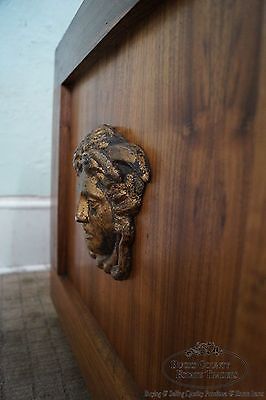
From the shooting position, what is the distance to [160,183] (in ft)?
1.14

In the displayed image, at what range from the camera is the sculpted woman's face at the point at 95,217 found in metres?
0.43

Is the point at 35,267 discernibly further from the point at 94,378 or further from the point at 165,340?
the point at 165,340

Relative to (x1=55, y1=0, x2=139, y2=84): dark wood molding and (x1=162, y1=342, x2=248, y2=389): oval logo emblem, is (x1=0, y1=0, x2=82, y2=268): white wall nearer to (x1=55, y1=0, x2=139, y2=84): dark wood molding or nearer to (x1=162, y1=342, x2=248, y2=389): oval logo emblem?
(x1=55, y1=0, x2=139, y2=84): dark wood molding

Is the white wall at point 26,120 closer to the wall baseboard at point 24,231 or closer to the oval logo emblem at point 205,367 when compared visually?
the wall baseboard at point 24,231

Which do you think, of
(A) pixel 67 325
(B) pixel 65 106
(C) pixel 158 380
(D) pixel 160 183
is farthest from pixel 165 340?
(B) pixel 65 106

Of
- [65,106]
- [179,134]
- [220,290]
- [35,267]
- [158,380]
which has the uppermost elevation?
[65,106]

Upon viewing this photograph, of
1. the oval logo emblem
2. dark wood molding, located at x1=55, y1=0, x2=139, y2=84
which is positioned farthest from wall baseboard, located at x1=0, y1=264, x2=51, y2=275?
the oval logo emblem

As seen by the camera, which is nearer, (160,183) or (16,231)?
(160,183)

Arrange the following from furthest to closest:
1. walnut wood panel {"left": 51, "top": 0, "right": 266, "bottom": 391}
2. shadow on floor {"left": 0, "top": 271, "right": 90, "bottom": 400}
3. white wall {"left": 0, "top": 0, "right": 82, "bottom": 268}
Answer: white wall {"left": 0, "top": 0, "right": 82, "bottom": 268}
shadow on floor {"left": 0, "top": 271, "right": 90, "bottom": 400}
walnut wood panel {"left": 51, "top": 0, "right": 266, "bottom": 391}

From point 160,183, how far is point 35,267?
0.96m

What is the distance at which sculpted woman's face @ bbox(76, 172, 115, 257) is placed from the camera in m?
0.43

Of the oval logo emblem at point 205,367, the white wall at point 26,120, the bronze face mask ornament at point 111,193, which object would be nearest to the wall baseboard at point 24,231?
the white wall at point 26,120

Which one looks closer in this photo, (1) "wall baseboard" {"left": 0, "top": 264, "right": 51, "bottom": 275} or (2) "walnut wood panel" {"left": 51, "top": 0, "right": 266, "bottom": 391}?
(2) "walnut wood panel" {"left": 51, "top": 0, "right": 266, "bottom": 391}

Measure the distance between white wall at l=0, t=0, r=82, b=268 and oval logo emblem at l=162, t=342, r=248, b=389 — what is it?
3.10ft
